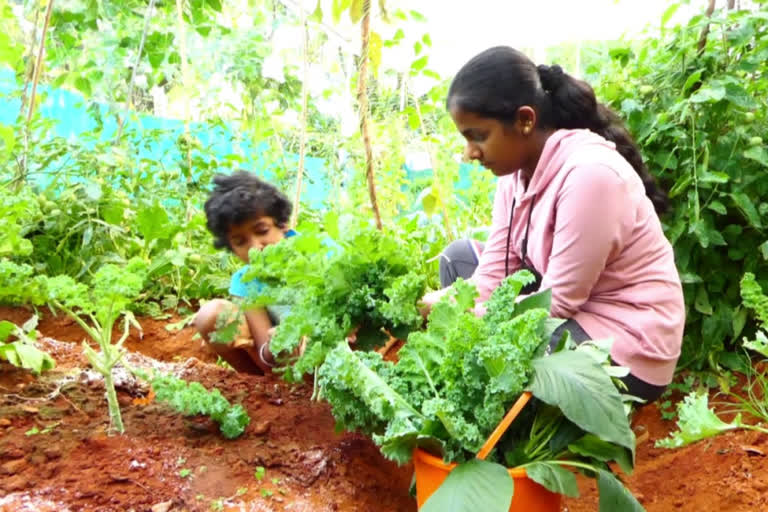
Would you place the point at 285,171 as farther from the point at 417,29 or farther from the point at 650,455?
the point at 650,455

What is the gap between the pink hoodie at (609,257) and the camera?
170cm

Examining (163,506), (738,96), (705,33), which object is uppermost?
(705,33)

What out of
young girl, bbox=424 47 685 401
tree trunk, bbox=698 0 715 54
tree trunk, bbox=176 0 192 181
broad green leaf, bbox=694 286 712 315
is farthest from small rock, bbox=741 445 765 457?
tree trunk, bbox=176 0 192 181

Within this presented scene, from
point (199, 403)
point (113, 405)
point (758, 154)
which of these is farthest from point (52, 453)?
point (758, 154)

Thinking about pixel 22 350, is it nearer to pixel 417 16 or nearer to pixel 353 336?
pixel 353 336

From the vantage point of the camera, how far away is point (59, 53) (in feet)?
12.6

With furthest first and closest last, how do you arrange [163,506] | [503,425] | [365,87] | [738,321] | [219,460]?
[738,321], [365,87], [219,460], [163,506], [503,425]

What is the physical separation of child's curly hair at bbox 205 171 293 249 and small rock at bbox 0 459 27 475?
117cm

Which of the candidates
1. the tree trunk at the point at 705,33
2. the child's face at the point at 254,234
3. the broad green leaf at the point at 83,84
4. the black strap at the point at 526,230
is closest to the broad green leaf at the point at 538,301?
the black strap at the point at 526,230

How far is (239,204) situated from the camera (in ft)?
7.94

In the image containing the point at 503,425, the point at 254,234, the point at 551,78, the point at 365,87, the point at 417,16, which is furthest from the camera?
the point at 417,16

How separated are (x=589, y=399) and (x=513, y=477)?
0.21m

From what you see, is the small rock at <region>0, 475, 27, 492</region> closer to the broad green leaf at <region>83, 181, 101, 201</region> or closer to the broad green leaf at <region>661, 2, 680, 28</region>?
the broad green leaf at <region>83, 181, 101, 201</region>

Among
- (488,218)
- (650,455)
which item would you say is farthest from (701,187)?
(488,218)
